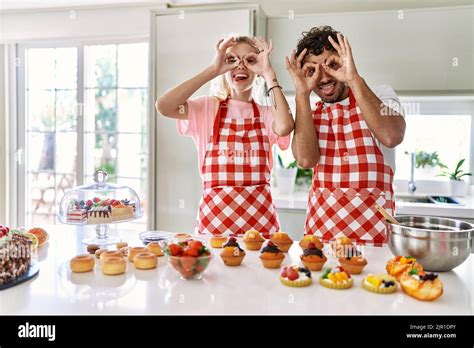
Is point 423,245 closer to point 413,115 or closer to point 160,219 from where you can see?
point 160,219

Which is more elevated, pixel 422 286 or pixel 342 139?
pixel 342 139

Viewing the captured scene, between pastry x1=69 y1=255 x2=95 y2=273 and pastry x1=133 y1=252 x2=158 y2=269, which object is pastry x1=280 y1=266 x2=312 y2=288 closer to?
pastry x1=133 y1=252 x2=158 y2=269

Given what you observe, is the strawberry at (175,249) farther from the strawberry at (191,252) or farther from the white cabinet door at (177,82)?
the white cabinet door at (177,82)

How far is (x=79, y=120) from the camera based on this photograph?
314cm

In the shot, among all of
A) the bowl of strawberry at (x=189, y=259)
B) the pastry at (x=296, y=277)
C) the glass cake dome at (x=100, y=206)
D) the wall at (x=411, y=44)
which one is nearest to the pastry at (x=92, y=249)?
the glass cake dome at (x=100, y=206)

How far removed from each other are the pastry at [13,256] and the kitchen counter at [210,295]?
0.04m

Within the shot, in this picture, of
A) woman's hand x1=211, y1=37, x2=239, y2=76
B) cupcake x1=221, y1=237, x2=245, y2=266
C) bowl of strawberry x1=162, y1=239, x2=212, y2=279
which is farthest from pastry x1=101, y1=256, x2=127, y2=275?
woman's hand x1=211, y1=37, x2=239, y2=76

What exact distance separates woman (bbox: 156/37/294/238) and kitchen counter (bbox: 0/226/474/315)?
0.49m

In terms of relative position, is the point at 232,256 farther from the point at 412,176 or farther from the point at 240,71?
the point at 412,176

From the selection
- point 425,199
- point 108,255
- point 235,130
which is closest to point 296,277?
point 108,255

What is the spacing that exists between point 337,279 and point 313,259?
12cm

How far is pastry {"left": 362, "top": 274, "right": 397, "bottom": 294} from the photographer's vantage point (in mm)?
920

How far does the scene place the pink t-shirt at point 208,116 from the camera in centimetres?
171
